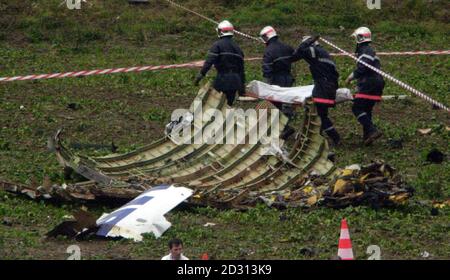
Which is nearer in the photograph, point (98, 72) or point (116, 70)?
point (116, 70)

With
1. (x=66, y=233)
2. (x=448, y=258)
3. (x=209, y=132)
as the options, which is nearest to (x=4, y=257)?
(x=66, y=233)

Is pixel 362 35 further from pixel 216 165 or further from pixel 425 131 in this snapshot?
pixel 216 165

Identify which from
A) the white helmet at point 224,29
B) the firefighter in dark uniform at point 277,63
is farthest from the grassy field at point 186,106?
the white helmet at point 224,29

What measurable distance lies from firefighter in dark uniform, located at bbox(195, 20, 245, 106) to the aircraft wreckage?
1529mm

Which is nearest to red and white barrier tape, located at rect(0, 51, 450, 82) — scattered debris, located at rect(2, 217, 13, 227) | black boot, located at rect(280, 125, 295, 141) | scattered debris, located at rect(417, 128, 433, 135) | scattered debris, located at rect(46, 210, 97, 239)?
scattered debris, located at rect(417, 128, 433, 135)

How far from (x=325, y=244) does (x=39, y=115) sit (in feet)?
33.8

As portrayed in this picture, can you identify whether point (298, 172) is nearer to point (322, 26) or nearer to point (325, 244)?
point (325, 244)

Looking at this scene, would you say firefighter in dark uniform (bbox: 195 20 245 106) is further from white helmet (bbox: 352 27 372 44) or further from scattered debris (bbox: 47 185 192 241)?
scattered debris (bbox: 47 185 192 241)

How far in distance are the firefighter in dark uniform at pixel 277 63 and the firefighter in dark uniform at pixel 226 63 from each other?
0.47 metres

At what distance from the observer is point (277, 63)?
24.5 meters

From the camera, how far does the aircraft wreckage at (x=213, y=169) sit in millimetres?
19594

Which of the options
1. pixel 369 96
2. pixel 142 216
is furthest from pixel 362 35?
pixel 142 216

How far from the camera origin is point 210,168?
21328mm

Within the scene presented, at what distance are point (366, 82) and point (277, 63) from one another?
5.18ft
